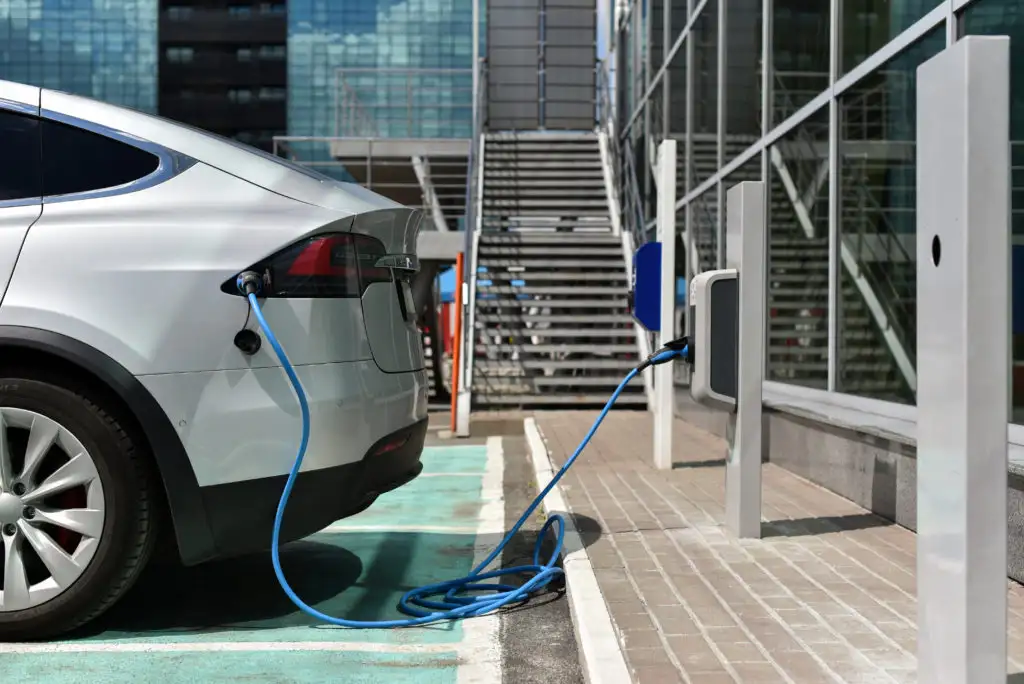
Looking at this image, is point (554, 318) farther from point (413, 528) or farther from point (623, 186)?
point (413, 528)

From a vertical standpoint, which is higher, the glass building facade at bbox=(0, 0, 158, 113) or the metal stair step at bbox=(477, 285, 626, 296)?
the glass building facade at bbox=(0, 0, 158, 113)

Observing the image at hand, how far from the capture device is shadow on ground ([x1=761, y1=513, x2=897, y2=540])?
5.22 m

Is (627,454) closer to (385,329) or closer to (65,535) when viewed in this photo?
(385,329)

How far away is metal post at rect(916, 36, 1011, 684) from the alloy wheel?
8.71 ft

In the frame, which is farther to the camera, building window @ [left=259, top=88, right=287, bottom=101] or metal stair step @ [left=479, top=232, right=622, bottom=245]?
building window @ [left=259, top=88, right=287, bottom=101]

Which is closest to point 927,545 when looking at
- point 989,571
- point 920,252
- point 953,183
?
point 989,571

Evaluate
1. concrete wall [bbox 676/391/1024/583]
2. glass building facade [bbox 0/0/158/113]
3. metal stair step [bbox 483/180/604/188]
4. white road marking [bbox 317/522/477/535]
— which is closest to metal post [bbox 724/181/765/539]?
concrete wall [bbox 676/391/1024/583]

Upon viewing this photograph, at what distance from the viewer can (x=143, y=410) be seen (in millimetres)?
3551

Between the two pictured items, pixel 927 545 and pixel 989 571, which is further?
pixel 927 545

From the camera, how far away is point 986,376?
93.5 inches

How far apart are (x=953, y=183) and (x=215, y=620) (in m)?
3.05

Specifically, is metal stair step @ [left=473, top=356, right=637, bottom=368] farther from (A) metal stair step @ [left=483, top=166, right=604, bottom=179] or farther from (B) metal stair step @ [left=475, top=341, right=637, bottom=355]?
(A) metal stair step @ [left=483, top=166, right=604, bottom=179]

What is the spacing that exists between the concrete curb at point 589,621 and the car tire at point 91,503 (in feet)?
5.04

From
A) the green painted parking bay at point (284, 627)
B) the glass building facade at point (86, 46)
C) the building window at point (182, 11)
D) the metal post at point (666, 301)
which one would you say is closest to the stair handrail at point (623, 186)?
the metal post at point (666, 301)
